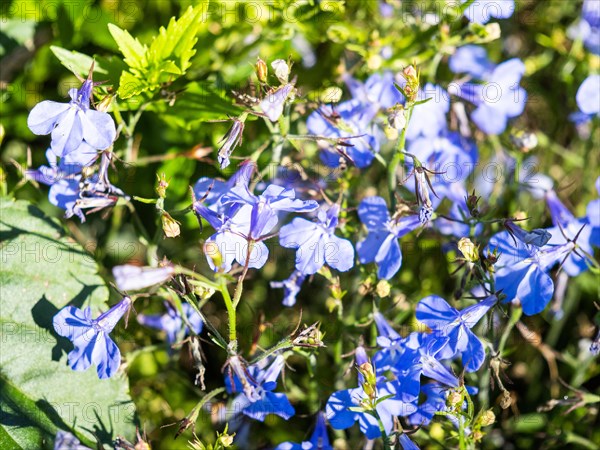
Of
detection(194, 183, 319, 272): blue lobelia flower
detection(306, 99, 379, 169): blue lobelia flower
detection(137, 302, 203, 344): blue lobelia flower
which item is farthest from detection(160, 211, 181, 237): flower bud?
detection(306, 99, 379, 169): blue lobelia flower

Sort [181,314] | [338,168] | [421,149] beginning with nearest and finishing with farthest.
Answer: [181,314] → [338,168] → [421,149]

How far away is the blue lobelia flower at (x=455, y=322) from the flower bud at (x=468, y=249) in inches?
5.4

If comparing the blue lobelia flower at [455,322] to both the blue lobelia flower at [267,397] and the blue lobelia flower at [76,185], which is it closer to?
the blue lobelia flower at [267,397]

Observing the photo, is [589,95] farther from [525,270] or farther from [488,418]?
[488,418]

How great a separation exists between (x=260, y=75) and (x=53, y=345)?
3.03ft

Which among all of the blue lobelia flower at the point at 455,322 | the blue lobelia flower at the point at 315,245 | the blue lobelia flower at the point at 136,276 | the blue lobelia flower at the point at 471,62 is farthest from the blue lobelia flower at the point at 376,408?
the blue lobelia flower at the point at 471,62

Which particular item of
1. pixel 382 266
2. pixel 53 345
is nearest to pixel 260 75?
pixel 382 266

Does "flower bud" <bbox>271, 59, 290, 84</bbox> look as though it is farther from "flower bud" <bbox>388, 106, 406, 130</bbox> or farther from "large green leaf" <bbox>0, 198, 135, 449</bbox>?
"large green leaf" <bbox>0, 198, 135, 449</bbox>

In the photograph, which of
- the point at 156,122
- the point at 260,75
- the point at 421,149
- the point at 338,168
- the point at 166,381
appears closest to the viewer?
the point at 260,75

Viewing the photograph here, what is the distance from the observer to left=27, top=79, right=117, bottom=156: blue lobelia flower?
1.60 metres

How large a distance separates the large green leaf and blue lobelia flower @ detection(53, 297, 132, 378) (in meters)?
0.18

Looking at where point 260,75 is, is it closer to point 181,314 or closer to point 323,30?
point 181,314

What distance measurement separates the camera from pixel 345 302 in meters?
2.28

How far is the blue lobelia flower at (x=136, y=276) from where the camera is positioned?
4.03 ft
